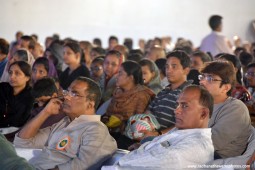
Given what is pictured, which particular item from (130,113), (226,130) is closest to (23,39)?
(130,113)

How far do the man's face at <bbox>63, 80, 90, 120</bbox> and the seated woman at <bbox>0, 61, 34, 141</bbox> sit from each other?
124 cm

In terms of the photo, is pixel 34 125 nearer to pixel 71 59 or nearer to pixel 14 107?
pixel 14 107

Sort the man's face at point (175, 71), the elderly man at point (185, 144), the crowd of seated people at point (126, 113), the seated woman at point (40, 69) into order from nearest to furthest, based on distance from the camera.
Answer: the elderly man at point (185, 144) < the crowd of seated people at point (126, 113) < the man's face at point (175, 71) < the seated woman at point (40, 69)

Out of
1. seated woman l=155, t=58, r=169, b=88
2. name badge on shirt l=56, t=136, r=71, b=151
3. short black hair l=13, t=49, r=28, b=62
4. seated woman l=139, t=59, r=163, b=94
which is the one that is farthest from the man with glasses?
short black hair l=13, t=49, r=28, b=62

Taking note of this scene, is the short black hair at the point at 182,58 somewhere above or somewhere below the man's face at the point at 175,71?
above

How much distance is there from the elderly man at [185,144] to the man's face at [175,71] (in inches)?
60.9

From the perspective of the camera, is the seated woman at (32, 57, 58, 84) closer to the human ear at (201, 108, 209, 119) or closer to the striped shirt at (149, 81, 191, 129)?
the striped shirt at (149, 81, 191, 129)

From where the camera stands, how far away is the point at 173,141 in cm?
300

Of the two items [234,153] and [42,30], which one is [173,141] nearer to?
[234,153]

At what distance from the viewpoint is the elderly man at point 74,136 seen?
3.33m

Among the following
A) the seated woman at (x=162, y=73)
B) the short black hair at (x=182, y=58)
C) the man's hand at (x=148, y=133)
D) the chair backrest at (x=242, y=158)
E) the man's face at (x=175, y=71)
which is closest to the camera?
the chair backrest at (x=242, y=158)

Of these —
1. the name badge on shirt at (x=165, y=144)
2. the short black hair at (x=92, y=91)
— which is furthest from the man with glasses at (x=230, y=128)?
the short black hair at (x=92, y=91)

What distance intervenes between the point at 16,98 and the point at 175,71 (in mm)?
1427

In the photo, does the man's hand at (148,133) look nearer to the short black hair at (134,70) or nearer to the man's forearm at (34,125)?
the man's forearm at (34,125)
